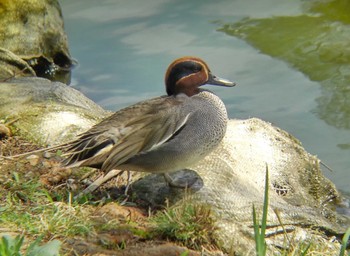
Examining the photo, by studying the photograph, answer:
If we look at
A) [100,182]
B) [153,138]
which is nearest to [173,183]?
[153,138]

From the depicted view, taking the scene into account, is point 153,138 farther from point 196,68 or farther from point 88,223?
point 88,223

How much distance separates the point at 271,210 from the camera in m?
4.59

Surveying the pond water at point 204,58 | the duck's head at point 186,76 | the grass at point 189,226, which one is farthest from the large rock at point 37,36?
the grass at point 189,226

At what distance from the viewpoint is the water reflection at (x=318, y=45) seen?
743 cm

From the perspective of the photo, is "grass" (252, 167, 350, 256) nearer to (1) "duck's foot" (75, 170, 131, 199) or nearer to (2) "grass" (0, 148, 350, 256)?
(2) "grass" (0, 148, 350, 256)

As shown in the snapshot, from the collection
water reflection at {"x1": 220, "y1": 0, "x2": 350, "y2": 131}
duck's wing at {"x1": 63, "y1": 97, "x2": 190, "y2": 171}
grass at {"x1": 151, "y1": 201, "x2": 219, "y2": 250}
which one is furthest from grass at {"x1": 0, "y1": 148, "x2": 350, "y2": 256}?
water reflection at {"x1": 220, "y1": 0, "x2": 350, "y2": 131}

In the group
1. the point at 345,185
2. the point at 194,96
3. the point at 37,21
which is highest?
the point at 194,96

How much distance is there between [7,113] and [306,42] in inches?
162

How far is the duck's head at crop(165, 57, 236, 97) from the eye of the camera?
479 cm

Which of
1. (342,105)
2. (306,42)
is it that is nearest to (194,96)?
(342,105)

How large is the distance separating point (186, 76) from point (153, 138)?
0.50 meters

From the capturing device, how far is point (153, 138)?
4500mm

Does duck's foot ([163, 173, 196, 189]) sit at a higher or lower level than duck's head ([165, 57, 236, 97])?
lower

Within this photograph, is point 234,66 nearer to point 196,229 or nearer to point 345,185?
point 345,185
